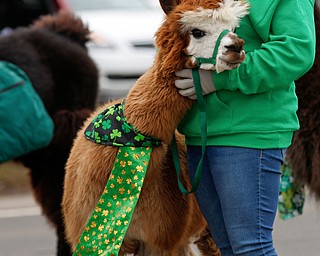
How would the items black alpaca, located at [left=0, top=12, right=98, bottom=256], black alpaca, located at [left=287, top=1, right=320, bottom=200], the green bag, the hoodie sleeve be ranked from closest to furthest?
the hoodie sleeve, the green bag, black alpaca, located at [left=287, top=1, right=320, bottom=200], black alpaca, located at [left=0, top=12, right=98, bottom=256]

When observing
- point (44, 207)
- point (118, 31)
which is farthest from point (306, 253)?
point (118, 31)

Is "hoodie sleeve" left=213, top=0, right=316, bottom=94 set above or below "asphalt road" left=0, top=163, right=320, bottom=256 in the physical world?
above

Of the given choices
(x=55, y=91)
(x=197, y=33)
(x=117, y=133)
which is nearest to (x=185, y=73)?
(x=197, y=33)

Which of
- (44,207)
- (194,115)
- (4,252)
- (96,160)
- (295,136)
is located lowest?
(4,252)

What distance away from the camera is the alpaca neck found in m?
2.94

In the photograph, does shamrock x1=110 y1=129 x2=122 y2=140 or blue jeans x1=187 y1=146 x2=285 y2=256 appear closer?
blue jeans x1=187 y1=146 x2=285 y2=256

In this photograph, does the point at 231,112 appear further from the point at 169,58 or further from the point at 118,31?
the point at 118,31

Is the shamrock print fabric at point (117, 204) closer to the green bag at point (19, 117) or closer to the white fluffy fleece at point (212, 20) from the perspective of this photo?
the white fluffy fleece at point (212, 20)

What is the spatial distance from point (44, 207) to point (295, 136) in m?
1.42

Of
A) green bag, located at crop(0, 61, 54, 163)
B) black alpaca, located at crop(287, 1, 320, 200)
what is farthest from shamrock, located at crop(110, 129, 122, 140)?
black alpaca, located at crop(287, 1, 320, 200)

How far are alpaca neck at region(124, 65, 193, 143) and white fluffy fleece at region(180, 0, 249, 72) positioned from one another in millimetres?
182

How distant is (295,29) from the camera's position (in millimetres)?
2771

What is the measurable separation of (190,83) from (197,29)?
0.19 meters

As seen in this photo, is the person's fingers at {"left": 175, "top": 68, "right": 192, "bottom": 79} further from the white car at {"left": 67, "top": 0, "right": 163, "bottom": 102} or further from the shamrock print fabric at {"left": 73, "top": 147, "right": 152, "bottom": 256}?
the white car at {"left": 67, "top": 0, "right": 163, "bottom": 102}
